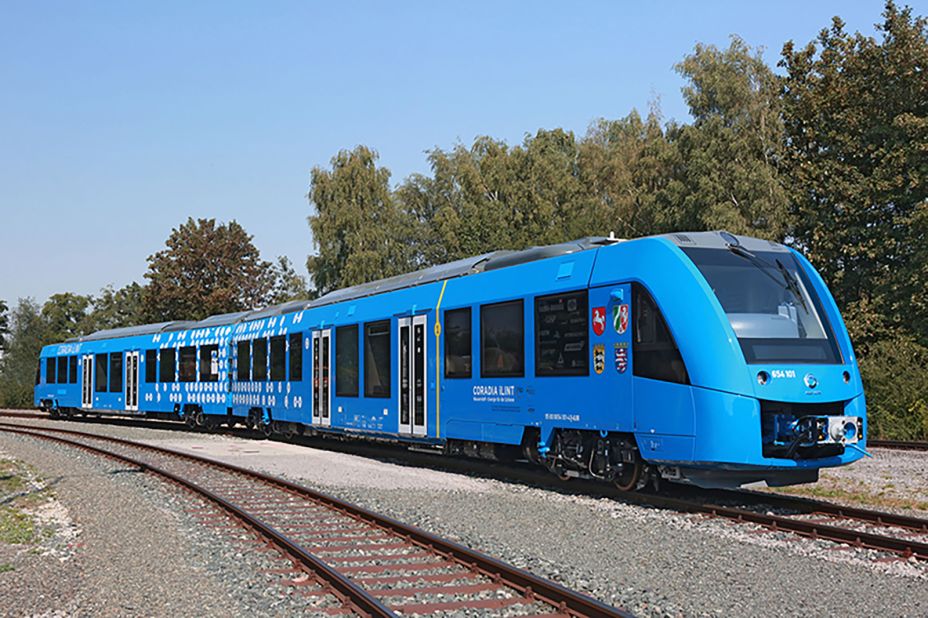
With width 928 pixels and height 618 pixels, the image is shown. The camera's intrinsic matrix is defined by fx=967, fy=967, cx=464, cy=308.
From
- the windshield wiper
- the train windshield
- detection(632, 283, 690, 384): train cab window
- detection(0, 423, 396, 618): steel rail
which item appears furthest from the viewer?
the windshield wiper

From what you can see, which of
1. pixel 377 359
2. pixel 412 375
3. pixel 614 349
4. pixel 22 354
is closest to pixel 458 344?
pixel 412 375

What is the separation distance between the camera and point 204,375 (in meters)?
28.8

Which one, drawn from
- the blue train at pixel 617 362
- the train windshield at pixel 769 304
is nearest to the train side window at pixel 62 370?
the blue train at pixel 617 362

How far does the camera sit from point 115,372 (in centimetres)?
3434

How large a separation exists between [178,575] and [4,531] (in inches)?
150


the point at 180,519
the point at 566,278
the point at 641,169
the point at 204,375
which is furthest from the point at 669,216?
the point at 180,519

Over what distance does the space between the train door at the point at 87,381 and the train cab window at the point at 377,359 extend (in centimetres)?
2081

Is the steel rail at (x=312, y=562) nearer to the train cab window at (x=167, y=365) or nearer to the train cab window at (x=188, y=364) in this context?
the train cab window at (x=188, y=364)

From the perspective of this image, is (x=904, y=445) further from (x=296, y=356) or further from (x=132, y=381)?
(x=132, y=381)

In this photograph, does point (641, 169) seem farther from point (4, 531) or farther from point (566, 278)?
point (4, 531)

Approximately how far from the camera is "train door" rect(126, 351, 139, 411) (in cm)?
3309

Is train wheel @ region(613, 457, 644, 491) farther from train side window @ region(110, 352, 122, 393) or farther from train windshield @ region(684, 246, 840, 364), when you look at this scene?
train side window @ region(110, 352, 122, 393)

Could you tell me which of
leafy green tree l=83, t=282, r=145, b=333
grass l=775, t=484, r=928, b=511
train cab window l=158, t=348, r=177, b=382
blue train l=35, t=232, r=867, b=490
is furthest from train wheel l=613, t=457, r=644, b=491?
leafy green tree l=83, t=282, r=145, b=333

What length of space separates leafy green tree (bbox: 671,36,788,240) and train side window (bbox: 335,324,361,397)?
68.6ft
